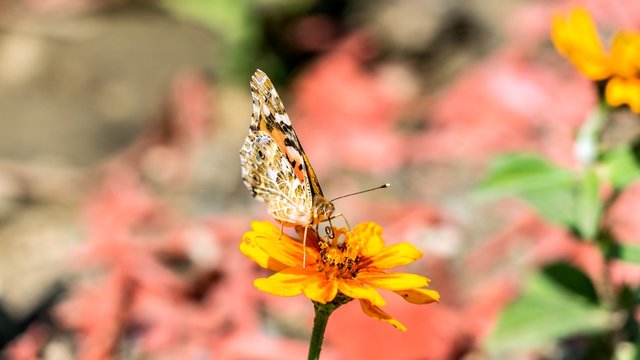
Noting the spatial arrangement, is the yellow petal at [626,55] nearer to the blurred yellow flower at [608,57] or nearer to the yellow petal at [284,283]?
the blurred yellow flower at [608,57]

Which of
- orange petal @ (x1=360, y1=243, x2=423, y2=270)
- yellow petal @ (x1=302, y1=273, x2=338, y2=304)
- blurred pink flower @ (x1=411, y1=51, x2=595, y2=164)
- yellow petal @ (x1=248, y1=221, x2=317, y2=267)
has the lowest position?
yellow petal @ (x1=302, y1=273, x2=338, y2=304)

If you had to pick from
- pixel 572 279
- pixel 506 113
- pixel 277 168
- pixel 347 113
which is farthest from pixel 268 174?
pixel 347 113

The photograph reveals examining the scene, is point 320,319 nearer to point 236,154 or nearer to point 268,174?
→ point 268,174

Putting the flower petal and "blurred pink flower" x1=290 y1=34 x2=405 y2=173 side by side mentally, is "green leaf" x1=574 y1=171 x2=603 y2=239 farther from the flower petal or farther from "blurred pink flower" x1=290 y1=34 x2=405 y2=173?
"blurred pink flower" x1=290 y1=34 x2=405 y2=173

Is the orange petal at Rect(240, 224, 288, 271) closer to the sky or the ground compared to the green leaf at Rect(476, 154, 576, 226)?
closer to the ground

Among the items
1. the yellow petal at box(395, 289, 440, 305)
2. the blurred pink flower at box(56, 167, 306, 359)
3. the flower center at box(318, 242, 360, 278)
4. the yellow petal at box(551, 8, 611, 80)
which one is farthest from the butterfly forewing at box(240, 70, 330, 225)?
the blurred pink flower at box(56, 167, 306, 359)
